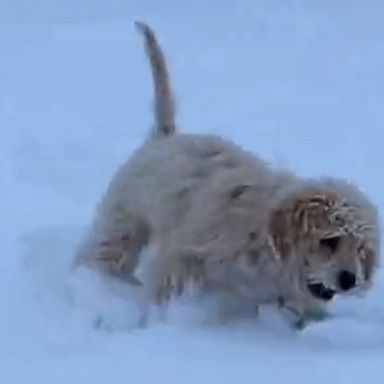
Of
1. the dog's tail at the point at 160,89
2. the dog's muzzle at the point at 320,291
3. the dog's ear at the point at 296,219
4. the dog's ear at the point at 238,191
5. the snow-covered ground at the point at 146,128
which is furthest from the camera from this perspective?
the dog's tail at the point at 160,89

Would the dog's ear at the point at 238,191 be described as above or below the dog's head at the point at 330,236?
above

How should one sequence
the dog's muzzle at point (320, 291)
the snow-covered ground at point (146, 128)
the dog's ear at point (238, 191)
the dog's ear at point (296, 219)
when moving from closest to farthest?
the snow-covered ground at point (146, 128) → the dog's ear at point (296, 219) → the dog's muzzle at point (320, 291) → the dog's ear at point (238, 191)

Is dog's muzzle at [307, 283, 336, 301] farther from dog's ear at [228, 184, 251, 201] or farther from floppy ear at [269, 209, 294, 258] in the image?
dog's ear at [228, 184, 251, 201]

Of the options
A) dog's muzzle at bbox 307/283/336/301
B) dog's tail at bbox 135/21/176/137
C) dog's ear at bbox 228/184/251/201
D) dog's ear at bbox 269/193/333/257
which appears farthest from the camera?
dog's tail at bbox 135/21/176/137

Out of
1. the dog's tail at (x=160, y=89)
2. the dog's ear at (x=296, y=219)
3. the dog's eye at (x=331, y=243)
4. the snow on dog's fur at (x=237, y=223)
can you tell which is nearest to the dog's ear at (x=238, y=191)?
the snow on dog's fur at (x=237, y=223)

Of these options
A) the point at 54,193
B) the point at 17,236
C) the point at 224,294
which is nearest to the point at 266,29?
the point at 54,193

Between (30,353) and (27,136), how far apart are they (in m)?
3.59

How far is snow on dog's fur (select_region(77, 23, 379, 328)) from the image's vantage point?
5098mm

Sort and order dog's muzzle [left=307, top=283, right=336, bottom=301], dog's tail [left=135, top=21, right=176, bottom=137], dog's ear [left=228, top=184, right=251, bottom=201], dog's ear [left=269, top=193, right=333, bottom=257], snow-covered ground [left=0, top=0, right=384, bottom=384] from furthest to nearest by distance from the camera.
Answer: dog's tail [left=135, top=21, right=176, bottom=137] → dog's ear [left=228, top=184, right=251, bottom=201] → dog's muzzle [left=307, top=283, right=336, bottom=301] → dog's ear [left=269, top=193, right=333, bottom=257] → snow-covered ground [left=0, top=0, right=384, bottom=384]

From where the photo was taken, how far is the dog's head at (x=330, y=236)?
5078 millimetres

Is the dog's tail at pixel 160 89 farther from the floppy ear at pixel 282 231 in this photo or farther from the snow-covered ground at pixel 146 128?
the floppy ear at pixel 282 231

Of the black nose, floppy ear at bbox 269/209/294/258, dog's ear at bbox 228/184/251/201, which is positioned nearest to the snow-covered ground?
the black nose

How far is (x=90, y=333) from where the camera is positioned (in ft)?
17.0

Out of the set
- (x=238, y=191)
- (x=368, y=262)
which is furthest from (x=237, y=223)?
(x=368, y=262)
